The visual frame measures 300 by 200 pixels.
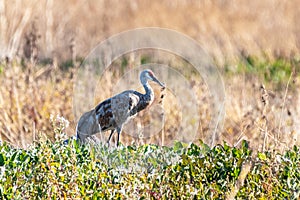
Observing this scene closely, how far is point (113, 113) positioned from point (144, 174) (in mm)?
1588

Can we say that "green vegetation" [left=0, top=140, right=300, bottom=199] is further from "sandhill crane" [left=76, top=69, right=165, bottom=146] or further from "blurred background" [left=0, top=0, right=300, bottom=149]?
"blurred background" [left=0, top=0, right=300, bottom=149]

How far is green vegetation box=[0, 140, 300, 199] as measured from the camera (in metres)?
4.95

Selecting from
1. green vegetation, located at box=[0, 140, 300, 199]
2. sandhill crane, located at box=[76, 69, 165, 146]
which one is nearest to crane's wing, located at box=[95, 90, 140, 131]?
sandhill crane, located at box=[76, 69, 165, 146]

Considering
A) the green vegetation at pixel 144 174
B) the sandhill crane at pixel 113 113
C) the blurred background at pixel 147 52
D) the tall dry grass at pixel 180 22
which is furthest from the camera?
the tall dry grass at pixel 180 22

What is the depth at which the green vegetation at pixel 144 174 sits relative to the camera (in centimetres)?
495

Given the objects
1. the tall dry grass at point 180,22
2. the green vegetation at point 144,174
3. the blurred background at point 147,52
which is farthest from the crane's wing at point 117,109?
the tall dry grass at point 180,22

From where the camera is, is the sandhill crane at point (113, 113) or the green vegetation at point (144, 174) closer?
the green vegetation at point (144, 174)

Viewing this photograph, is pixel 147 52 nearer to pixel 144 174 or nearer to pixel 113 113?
pixel 113 113

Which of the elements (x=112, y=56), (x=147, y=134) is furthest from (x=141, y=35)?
(x=147, y=134)

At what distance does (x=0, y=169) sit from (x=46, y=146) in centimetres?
39

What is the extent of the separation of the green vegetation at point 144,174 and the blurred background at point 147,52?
200 cm

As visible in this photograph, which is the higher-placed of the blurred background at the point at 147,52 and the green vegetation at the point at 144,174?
the blurred background at the point at 147,52

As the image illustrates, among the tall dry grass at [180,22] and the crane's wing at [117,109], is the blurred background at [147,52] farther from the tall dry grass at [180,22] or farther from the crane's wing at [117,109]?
the crane's wing at [117,109]

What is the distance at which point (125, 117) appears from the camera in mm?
6773
